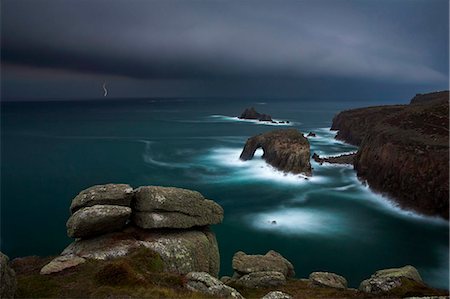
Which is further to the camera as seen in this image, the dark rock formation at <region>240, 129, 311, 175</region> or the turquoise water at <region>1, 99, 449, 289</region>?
the dark rock formation at <region>240, 129, 311, 175</region>

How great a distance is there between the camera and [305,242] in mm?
51375

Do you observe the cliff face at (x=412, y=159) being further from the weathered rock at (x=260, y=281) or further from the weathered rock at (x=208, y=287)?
the weathered rock at (x=208, y=287)

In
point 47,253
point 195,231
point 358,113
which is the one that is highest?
point 358,113

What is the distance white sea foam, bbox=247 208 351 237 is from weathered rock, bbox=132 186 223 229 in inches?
1056

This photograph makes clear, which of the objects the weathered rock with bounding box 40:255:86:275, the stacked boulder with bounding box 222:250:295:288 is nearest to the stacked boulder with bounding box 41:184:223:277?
the weathered rock with bounding box 40:255:86:275

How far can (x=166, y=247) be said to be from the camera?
27.7 m

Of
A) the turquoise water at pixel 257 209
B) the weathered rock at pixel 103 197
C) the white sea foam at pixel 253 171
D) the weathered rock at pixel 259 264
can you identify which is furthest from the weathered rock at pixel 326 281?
the white sea foam at pixel 253 171

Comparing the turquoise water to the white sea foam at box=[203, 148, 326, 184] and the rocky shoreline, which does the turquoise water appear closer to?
the white sea foam at box=[203, 148, 326, 184]

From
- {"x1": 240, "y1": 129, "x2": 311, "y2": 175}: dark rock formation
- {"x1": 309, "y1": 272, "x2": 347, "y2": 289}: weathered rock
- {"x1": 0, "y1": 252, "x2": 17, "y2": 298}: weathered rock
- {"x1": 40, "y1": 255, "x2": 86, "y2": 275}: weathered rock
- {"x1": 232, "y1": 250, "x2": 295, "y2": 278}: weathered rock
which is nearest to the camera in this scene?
{"x1": 0, "y1": 252, "x2": 17, "y2": 298}: weathered rock

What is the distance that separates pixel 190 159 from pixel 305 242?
224 feet

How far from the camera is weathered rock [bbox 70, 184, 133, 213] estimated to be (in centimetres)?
2909

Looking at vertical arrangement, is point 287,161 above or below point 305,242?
above

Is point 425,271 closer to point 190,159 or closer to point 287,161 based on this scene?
point 287,161

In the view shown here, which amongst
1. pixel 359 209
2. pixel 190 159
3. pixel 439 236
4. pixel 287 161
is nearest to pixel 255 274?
pixel 439 236
